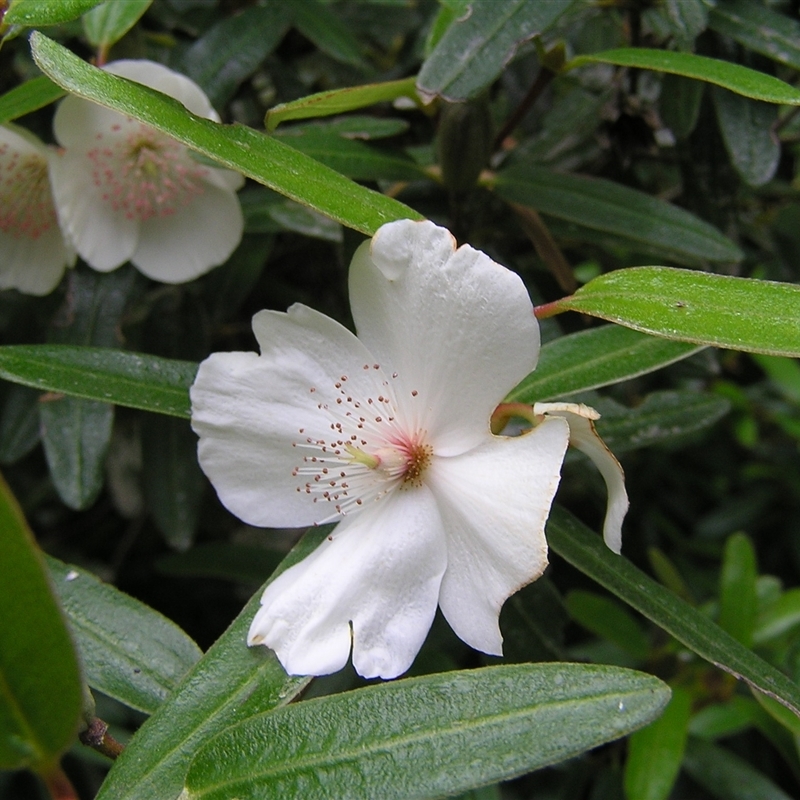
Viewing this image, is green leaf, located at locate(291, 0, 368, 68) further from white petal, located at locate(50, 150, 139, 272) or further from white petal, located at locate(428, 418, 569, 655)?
white petal, located at locate(428, 418, 569, 655)

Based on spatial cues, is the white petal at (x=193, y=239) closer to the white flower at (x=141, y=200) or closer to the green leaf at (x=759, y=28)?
the white flower at (x=141, y=200)

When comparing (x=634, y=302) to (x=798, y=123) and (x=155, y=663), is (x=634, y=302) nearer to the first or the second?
(x=155, y=663)

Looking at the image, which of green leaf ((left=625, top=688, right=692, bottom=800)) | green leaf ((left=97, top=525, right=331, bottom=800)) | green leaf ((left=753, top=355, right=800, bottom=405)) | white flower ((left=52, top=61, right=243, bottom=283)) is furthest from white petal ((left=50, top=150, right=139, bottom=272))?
green leaf ((left=753, top=355, right=800, bottom=405))

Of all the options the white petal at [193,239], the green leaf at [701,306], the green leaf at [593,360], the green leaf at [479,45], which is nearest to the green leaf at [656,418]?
the green leaf at [593,360]

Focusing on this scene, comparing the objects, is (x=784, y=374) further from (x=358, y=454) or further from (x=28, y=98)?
(x=28, y=98)

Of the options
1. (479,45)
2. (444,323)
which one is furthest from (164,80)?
(444,323)

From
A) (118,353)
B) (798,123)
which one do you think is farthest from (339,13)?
(118,353)

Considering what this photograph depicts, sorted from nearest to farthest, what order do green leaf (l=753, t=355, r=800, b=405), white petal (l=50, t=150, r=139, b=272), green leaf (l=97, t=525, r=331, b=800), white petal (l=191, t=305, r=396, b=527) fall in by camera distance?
green leaf (l=97, t=525, r=331, b=800) → white petal (l=191, t=305, r=396, b=527) → white petal (l=50, t=150, r=139, b=272) → green leaf (l=753, t=355, r=800, b=405)
